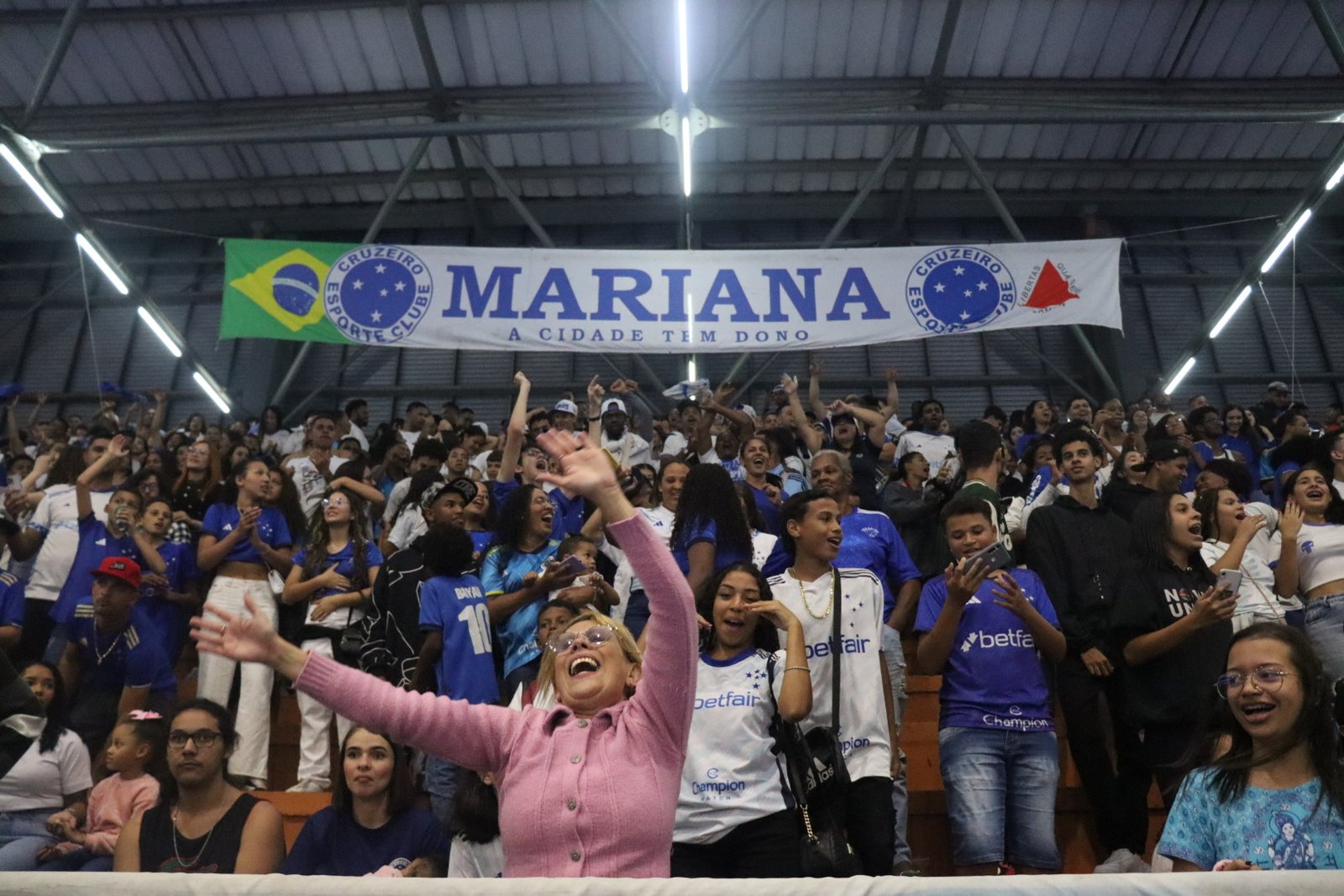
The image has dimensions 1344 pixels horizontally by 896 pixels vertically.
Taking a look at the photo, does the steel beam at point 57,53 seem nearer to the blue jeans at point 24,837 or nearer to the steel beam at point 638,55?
the steel beam at point 638,55

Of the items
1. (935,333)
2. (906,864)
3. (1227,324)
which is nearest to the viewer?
(906,864)

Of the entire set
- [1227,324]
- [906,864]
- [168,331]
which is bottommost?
[906,864]

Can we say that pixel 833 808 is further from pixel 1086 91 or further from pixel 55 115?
pixel 55 115

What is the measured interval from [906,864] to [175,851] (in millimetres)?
2198

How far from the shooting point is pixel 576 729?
2.21 m

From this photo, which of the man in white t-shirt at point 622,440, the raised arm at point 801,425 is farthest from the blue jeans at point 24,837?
the man in white t-shirt at point 622,440

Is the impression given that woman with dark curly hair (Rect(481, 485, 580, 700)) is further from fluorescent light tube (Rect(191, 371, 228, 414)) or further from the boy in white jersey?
fluorescent light tube (Rect(191, 371, 228, 414))

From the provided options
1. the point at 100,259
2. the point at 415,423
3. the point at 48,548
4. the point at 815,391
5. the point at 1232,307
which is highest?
the point at 100,259

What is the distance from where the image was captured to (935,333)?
8.12m

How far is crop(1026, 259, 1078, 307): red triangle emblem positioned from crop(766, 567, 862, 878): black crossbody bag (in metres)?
5.78

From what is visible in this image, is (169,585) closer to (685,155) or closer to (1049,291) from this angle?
(685,155)

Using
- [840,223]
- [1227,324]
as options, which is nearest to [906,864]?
[840,223]

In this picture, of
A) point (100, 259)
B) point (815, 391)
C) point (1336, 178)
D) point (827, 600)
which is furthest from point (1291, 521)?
point (100, 259)

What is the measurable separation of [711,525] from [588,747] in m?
2.17
